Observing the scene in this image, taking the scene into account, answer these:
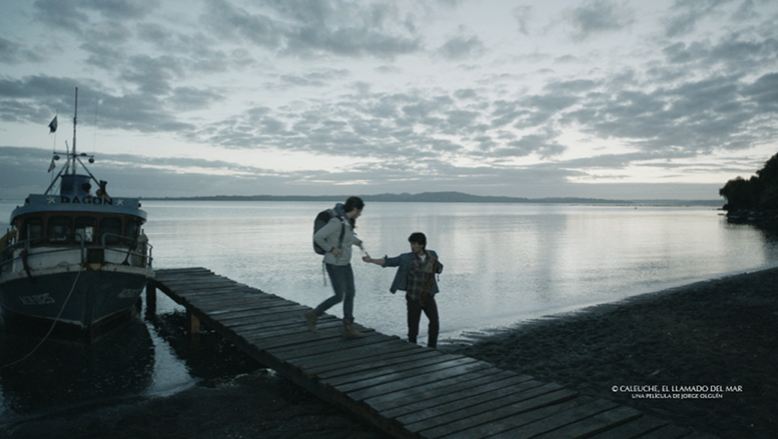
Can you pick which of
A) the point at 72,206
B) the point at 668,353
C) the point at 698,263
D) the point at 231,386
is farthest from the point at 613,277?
the point at 72,206

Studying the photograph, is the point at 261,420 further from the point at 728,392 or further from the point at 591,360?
the point at 728,392

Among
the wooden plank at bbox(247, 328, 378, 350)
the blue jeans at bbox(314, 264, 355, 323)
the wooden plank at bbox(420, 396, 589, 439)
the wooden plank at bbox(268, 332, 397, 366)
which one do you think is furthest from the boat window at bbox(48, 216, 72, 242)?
the wooden plank at bbox(420, 396, 589, 439)

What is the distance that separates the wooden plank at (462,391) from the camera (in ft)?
20.1

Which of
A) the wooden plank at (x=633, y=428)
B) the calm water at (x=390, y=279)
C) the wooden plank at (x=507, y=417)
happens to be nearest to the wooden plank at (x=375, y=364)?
the wooden plank at (x=507, y=417)

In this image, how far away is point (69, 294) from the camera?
1277 centimetres

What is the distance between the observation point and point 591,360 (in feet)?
37.9

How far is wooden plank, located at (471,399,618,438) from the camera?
545 cm

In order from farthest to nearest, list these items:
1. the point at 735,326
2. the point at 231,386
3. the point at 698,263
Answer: the point at 698,263, the point at 735,326, the point at 231,386

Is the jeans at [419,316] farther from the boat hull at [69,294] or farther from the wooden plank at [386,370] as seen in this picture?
the boat hull at [69,294]

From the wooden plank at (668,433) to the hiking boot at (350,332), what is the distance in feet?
17.6

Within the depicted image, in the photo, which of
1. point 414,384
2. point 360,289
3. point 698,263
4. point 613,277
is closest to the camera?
point 414,384

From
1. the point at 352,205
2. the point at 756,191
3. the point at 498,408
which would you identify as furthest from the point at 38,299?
the point at 756,191

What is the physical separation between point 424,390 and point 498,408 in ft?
3.61

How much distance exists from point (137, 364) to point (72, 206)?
540cm
